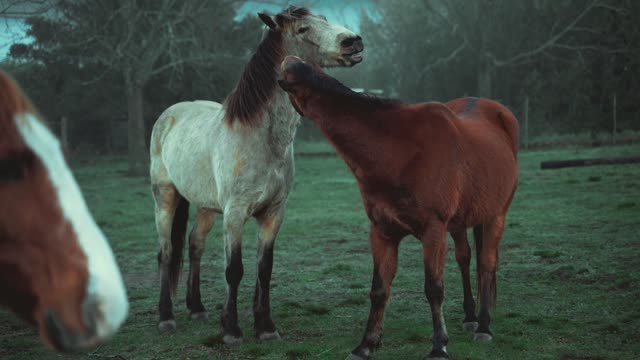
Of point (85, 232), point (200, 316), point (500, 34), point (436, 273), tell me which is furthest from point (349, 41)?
point (500, 34)

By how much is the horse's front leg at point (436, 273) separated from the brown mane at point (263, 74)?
1611 millimetres

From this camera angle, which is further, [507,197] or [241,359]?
[507,197]

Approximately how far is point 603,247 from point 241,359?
14.5ft

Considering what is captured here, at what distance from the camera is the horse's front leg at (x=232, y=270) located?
4734mm

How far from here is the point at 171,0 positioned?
61.5 feet

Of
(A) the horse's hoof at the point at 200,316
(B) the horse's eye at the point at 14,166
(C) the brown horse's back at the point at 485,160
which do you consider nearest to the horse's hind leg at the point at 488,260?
(C) the brown horse's back at the point at 485,160

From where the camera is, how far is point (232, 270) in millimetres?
4898

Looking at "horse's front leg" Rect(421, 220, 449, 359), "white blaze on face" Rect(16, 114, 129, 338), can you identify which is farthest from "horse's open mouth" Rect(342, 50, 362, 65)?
"white blaze on face" Rect(16, 114, 129, 338)

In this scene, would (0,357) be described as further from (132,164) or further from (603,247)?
(132,164)

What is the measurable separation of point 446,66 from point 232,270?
24.4 metres

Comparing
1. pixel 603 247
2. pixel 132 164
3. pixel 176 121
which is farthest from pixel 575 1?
pixel 176 121

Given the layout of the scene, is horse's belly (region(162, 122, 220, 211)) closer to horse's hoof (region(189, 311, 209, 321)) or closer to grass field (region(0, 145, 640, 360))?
horse's hoof (region(189, 311, 209, 321))

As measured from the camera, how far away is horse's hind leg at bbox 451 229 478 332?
15.8 ft

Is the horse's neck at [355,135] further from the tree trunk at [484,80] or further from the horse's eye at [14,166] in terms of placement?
the tree trunk at [484,80]
